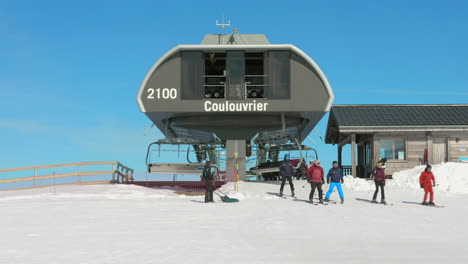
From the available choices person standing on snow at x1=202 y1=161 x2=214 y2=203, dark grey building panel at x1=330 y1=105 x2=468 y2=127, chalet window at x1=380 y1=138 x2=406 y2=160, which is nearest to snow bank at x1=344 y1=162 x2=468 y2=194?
chalet window at x1=380 y1=138 x2=406 y2=160

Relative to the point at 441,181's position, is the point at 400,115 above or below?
above

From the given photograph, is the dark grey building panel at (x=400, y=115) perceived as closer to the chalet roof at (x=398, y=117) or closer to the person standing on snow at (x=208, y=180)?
the chalet roof at (x=398, y=117)

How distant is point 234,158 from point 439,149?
11222mm

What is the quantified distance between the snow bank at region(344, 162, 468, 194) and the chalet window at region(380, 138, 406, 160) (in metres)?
3.21

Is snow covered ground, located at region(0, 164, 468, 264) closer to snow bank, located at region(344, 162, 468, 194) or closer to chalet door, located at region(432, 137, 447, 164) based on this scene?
snow bank, located at region(344, 162, 468, 194)

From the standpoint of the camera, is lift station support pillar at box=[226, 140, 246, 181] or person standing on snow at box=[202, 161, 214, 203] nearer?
person standing on snow at box=[202, 161, 214, 203]

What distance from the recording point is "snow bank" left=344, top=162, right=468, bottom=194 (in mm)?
21422

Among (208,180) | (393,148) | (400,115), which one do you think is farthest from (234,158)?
(400,115)

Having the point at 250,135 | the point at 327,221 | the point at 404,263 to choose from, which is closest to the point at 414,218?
the point at 327,221

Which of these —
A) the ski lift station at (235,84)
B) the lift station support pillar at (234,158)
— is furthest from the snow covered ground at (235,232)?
the lift station support pillar at (234,158)

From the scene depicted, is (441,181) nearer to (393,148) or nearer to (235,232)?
(393,148)

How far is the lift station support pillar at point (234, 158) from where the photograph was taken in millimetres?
25461

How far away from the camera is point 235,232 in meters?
9.66

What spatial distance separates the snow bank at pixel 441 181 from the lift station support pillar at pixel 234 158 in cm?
509
